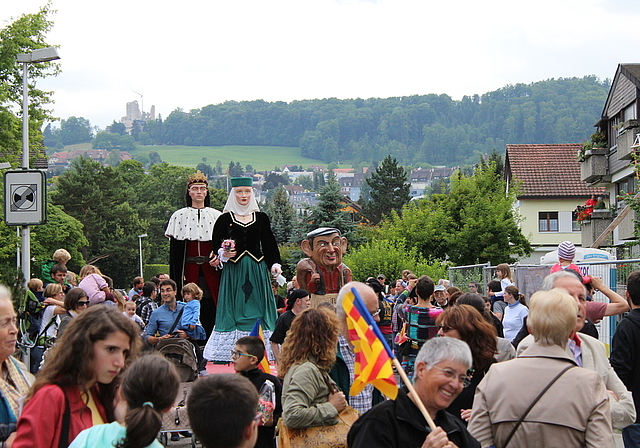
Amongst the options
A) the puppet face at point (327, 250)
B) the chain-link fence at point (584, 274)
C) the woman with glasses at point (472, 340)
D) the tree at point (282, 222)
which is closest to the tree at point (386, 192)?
the tree at point (282, 222)

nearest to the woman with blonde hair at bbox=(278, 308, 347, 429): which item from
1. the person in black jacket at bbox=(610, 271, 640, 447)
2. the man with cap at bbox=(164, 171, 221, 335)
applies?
the person in black jacket at bbox=(610, 271, 640, 447)

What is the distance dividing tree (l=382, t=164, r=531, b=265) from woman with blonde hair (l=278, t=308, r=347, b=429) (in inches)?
1322

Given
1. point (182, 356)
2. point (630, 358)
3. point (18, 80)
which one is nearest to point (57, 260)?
point (182, 356)

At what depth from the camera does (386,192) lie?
89.1 m

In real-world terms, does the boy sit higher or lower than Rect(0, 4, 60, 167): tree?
Answer: lower

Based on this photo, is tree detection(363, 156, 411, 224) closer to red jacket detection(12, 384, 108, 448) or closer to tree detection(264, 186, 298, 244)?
tree detection(264, 186, 298, 244)

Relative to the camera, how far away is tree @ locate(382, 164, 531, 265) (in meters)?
38.7

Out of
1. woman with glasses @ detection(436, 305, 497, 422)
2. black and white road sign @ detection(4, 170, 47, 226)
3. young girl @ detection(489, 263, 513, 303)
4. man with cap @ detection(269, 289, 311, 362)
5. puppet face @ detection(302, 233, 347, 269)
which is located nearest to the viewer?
woman with glasses @ detection(436, 305, 497, 422)

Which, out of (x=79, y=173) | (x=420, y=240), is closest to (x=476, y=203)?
(x=420, y=240)

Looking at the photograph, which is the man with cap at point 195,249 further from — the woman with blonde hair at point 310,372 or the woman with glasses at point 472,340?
the woman with glasses at point 472,340

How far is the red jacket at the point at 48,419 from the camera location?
364 centimetres

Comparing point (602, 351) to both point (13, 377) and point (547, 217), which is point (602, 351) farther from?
point (547, 217)

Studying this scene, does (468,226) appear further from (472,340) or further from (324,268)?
(472,340)

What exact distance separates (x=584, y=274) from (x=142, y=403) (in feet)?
30.7
